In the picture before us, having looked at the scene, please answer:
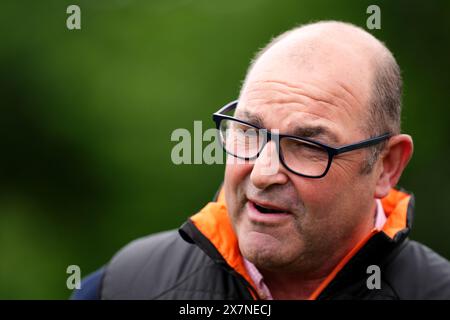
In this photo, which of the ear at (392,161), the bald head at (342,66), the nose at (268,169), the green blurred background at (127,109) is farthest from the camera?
the green blurred background at (127,109)

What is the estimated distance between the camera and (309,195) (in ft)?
7.30

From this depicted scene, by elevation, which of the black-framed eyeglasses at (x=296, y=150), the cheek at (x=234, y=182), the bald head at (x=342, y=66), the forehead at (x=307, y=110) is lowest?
the cheek at (x=234, y=182)

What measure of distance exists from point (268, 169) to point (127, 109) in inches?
195

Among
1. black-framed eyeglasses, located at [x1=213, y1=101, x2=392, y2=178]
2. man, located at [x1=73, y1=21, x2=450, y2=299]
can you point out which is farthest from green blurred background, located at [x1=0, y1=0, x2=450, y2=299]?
black-framed eyeglasses, located at [x1=213, y1=101, x2=392, y2=178]

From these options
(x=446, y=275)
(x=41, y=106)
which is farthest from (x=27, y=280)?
(x=446, y=275)

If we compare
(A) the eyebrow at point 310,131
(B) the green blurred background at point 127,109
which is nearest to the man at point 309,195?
(A) the eyebrow at point 310,131

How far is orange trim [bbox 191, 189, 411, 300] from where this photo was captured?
2.37 m

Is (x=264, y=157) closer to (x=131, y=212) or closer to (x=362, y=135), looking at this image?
(x=362, y=135)

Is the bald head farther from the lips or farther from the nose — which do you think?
the lips

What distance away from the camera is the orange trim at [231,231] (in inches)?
93.2

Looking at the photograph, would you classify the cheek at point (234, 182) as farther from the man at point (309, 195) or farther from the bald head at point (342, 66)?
the bald head at point (342, 66)

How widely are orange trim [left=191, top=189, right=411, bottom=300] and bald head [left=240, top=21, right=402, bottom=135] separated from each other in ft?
1.21

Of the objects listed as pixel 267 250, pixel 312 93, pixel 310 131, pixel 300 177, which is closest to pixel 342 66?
pixel 312 93

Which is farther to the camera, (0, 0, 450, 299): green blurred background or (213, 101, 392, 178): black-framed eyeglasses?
(0, 0, 450, 299): green blurred background
